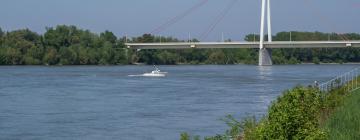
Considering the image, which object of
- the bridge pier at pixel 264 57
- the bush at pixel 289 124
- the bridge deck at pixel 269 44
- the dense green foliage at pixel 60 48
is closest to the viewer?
the bush at pixel 289 124

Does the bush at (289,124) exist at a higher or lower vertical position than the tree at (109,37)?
lower

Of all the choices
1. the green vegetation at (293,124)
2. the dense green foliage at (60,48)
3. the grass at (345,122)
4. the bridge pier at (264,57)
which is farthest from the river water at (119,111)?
the dense green foliage at (60,48)

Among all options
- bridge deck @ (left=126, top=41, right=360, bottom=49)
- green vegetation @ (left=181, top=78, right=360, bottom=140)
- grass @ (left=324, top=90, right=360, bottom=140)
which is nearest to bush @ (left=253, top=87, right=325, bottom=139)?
green vegetation @ (left=181, top=78, right=360, bottom=140)

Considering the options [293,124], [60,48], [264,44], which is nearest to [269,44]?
[264,44]

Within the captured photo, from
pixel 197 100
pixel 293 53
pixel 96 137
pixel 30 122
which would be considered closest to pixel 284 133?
pixel 96 137

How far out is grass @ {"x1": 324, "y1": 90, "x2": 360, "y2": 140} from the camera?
36.7 feet

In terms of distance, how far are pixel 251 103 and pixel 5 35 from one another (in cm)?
6805

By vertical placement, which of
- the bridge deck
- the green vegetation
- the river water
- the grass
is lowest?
the river water

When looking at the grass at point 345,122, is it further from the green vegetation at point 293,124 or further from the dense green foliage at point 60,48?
the dense green foliage at point 60,48

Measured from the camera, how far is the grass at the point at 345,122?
11197 mm

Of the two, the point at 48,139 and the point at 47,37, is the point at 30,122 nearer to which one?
the point at 48,139

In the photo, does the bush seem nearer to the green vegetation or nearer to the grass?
the green vegetation

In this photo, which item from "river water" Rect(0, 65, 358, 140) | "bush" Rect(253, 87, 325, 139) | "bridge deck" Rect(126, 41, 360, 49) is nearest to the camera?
"bush" Rect(253, 87, 325, 139)

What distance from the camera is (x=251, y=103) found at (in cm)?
2836
